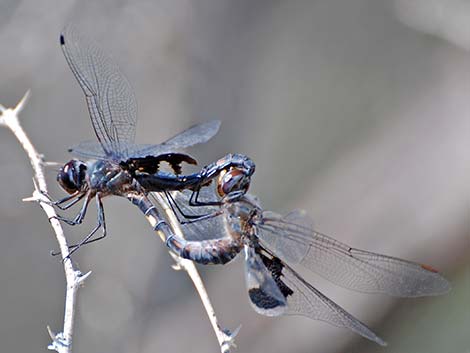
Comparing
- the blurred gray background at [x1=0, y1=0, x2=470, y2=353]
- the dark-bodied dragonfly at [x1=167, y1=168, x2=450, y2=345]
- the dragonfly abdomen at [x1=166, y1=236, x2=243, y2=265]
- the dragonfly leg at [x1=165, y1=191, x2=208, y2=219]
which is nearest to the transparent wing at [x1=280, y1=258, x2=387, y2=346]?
the dark-bodied dragonfly at [x1=167, y1=168, x2=450, y2=345]

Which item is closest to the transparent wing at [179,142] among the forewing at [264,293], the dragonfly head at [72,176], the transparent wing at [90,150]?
the transparent wing at [90,150]

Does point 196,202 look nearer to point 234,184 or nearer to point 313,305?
point 234,184

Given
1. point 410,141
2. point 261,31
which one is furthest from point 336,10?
point 410,141

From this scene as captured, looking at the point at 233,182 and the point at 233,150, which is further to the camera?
the point at 233,150

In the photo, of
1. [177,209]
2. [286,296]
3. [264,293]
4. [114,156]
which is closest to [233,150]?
[177,209]

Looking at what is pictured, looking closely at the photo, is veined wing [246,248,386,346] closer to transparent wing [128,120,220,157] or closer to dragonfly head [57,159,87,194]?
transparent wing [128,120,220,157]

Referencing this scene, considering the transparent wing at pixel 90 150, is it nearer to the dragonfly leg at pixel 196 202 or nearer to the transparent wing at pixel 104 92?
the transparent wing at pixel 104 92

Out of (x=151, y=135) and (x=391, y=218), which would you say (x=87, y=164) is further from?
(x=391, y=218)
